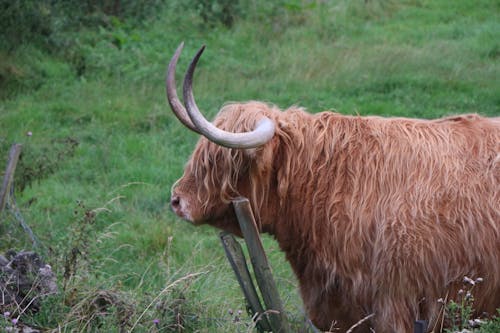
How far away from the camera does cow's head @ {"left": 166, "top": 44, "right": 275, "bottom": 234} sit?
14.3ft

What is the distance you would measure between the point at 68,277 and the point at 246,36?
29.1 ft

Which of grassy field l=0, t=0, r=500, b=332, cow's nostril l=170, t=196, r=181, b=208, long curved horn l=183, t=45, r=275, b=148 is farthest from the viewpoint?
grassy field l=0, t=0, r=500, b=332

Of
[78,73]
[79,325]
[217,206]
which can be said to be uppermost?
[217,206]

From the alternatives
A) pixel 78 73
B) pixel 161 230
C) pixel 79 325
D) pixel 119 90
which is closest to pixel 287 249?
pixel 79 325

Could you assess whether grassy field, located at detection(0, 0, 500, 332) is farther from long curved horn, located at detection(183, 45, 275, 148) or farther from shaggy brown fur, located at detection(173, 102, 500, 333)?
long curved horn, located at detection(183, 45, 275, 148)

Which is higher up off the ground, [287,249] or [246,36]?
[287,249]

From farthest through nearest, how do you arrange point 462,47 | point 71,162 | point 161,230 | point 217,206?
point 462,47, point 71,162, point 161,230, point 217,206

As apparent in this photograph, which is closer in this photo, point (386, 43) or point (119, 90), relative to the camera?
point (119, 90)

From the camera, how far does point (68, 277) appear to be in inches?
179

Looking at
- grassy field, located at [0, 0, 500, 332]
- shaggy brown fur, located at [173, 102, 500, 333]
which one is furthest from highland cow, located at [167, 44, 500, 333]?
grassy field, located at [0, 0, 500, 332]

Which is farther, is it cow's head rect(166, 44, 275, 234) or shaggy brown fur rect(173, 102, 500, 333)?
→ cow's head rect(166, 44, 275, 234)

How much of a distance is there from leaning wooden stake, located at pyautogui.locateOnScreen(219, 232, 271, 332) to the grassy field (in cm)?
14

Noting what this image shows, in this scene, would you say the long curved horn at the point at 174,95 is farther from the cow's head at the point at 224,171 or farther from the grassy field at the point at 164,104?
the grassy field at the point at 164,104

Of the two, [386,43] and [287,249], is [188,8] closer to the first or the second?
[386,43]
